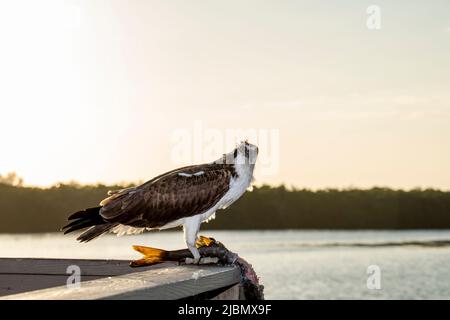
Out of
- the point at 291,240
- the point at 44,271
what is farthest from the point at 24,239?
the point at 44,271

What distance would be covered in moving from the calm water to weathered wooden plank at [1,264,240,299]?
69.3m

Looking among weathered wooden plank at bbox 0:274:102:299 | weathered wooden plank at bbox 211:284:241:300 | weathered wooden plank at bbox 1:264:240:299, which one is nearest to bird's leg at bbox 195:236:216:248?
weathered wooden plank at bbox 1:264:240:299

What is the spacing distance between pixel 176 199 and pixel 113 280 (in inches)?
94.9

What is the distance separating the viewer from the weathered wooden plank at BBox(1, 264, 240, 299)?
4.05m

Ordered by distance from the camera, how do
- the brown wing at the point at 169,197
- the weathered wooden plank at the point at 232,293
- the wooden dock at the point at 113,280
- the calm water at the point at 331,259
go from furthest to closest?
1. the calm water at the point at 331,259
2. the brown wing at the point at 169,197
3. the weathered wooden plank at the point at 232,293
4. the wooden dock at the point at 113,280

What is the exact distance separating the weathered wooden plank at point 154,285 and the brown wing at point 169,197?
3.44 feet

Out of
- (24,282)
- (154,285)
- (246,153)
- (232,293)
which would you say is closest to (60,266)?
(24,282)

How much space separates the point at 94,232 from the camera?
23.4 feet

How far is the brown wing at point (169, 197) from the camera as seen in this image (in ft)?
23.5

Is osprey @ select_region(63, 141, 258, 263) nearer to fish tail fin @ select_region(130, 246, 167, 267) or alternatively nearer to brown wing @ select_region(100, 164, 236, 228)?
brown wing @ select_region(100, 164, 236, 228)

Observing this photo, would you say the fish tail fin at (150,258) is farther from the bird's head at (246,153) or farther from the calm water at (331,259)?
the calm water at (331,259)

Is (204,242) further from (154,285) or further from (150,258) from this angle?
(154,285)

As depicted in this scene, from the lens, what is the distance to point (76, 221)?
7.03m

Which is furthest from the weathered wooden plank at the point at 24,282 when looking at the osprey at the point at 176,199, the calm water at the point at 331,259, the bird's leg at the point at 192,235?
the calm water at the point at 331,259
